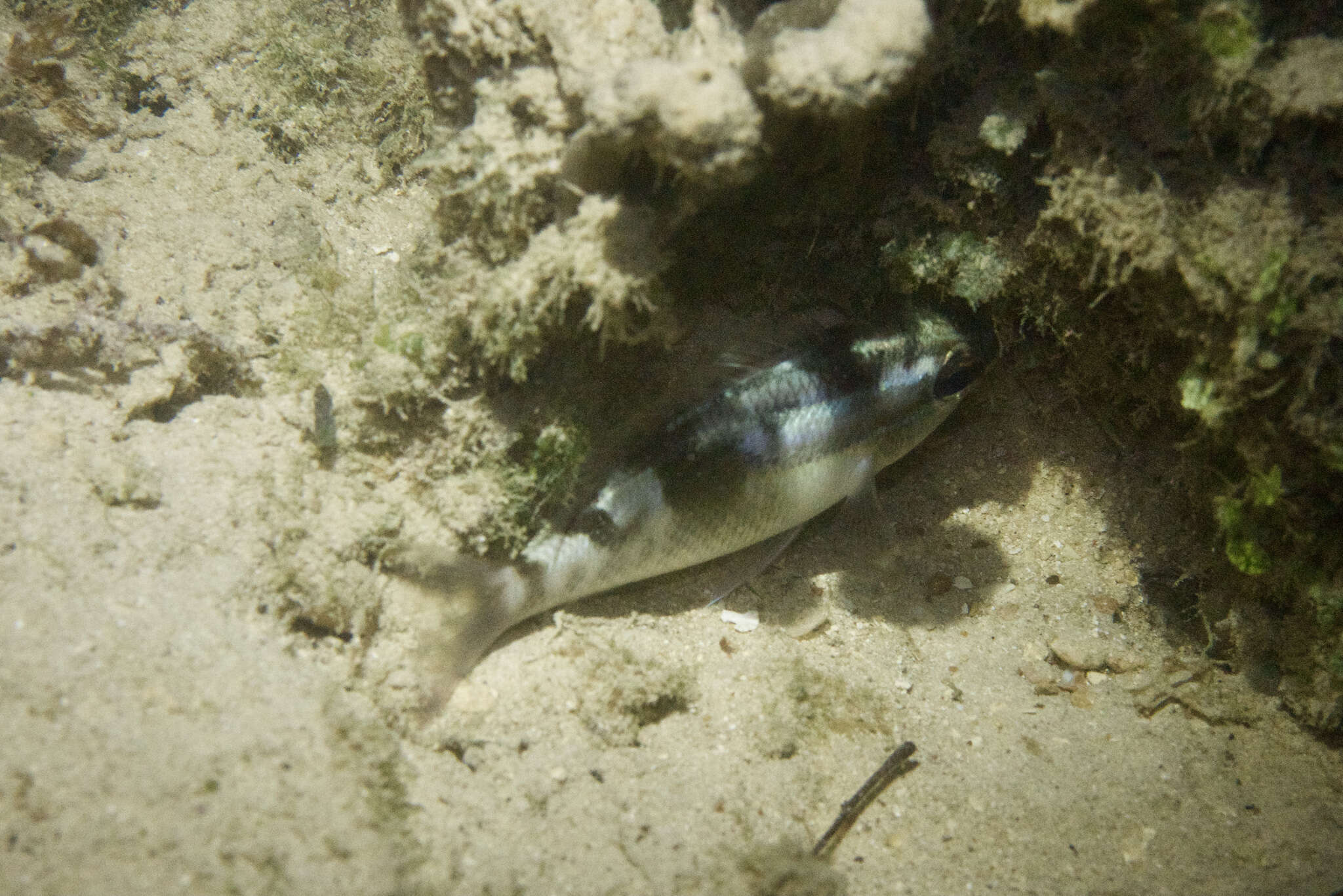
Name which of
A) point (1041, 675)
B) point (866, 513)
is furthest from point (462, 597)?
point (1041, 675)

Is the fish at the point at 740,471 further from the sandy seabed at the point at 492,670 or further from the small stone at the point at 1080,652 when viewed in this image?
the small stone at the point at 1080,652

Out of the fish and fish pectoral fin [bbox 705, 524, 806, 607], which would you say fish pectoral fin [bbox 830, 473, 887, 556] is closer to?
the fish

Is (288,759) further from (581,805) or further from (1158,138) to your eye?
(1158,138)

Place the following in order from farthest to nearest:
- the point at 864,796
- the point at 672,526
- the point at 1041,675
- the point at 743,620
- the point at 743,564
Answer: the point at 743,564
the point at 743,620
the point at 1041,675
the point at 672,526
the point at 864,796

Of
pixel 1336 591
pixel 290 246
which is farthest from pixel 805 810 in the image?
pixel 290 246

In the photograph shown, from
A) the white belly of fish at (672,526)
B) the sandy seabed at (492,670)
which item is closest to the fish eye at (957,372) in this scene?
the sandy seabed at (492,670)

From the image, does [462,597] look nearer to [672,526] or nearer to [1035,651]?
[672,526]

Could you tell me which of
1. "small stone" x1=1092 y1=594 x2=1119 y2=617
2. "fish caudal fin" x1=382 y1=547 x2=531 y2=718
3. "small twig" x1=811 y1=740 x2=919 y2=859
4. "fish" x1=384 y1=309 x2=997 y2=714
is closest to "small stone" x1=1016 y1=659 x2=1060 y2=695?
"small stone" x1=1092 y1=594 x2=1119 y2=617
